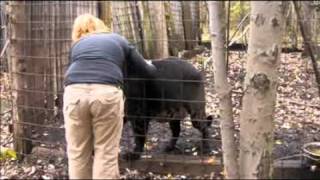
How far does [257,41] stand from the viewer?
3.54 m

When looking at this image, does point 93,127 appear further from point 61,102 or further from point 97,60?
point 61,102

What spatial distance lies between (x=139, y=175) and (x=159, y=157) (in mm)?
290

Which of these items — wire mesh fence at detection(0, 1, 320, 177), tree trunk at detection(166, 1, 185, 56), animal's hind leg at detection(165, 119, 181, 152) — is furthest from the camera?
tree trunk at detection(166, 1, 185, 56)

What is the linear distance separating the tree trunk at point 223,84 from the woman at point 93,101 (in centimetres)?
122

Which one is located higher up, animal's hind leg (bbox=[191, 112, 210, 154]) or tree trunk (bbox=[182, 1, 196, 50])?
tree trunk (bbox=[182, 1, 196, 50])

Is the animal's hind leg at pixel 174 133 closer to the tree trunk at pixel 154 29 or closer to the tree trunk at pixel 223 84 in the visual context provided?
the tree trunk at pixel 154 29

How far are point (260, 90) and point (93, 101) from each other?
61.1 inches

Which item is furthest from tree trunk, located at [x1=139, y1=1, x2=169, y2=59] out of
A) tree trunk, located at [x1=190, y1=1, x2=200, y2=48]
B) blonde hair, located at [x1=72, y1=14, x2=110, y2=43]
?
blonde hair, located at [x1=72, y1=14, x2=110, y2=43]

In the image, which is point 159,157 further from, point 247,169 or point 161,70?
point 247,169

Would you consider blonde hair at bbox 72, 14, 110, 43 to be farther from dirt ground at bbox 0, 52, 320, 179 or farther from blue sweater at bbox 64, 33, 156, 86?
dirt ground at bbox 0, 52, 320, 179

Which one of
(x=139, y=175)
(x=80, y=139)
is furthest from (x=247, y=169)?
(x=139, y=175)

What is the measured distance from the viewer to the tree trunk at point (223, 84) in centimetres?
364

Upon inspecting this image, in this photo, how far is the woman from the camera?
4660 mm

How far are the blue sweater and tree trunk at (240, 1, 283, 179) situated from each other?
1.44 m
